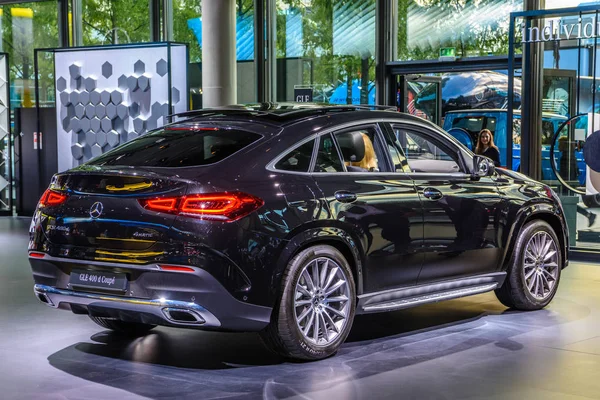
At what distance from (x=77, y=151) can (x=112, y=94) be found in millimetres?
1192

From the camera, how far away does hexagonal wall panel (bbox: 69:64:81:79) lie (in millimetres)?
15148

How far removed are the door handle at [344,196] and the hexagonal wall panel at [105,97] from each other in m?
8.93

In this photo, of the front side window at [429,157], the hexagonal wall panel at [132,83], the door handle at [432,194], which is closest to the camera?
the door handle at [432,194]

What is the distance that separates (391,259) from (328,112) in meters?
1.12

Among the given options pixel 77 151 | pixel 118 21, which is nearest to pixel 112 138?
pixel 77 151

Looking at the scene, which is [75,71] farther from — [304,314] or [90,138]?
[304,314]

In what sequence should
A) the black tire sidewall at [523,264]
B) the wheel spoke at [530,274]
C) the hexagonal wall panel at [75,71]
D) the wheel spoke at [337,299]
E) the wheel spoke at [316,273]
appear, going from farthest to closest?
the hexagonal wall panel at [75,71], the wheel spoke at [530,274], the black tire sidewall at [523,264], the wheel spoke at [337,299], the wheel spoke at [316,273]

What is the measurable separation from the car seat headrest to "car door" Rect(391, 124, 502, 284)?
1.42ft

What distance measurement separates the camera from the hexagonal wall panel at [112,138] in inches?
578

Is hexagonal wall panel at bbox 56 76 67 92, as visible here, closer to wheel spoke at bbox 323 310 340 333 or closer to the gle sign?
the gle sign

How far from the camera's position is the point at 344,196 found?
645 cm

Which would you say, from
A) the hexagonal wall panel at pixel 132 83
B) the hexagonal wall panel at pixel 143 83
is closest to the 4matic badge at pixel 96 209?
the hexagonal wall panel at pixel 143 83

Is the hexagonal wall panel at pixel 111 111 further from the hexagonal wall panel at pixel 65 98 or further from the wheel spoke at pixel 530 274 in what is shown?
the wheel spoke at pixel 530 274

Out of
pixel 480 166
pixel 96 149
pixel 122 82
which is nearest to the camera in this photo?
pixel 480 166
